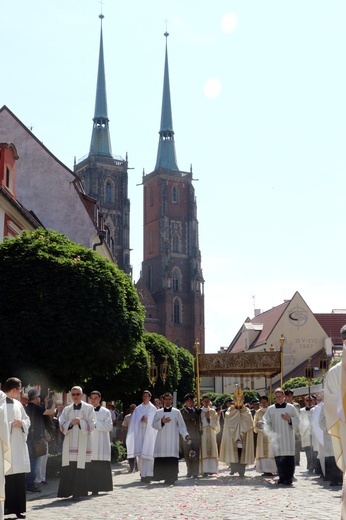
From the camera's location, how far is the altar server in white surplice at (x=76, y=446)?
1405cm

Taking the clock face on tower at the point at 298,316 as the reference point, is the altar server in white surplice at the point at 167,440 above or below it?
below

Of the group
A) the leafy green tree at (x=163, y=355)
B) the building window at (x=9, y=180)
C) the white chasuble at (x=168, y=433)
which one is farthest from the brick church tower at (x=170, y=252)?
the white chasuble at (x=168, y=433)

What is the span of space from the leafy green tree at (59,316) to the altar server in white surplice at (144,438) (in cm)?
126

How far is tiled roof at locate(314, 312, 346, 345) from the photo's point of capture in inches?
2915

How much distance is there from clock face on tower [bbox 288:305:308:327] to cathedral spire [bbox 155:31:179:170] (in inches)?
1968

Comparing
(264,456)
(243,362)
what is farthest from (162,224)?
(264,456)

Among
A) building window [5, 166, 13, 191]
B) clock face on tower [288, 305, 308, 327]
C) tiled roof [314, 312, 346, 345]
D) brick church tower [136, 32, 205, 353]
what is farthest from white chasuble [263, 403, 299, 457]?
brick church tower [136, 32, 205, 353]

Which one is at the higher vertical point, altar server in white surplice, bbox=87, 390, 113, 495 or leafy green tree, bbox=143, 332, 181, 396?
leafy green tree, bbox=143, 332, 181, 396

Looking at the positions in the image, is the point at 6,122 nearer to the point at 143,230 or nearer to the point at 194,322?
the point at 194,322

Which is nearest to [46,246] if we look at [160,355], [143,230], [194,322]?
[160,355]

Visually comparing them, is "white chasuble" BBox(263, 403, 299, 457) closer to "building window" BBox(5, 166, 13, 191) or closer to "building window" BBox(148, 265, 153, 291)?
"building window" BBox(5, 166, 13, 191)

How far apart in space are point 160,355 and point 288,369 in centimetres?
2763

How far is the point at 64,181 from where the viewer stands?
39.0 metres

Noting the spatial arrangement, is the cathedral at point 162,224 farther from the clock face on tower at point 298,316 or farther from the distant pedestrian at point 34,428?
the distant pedestrian at point 34,428
